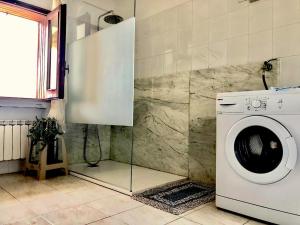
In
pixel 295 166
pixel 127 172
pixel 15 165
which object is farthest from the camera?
pixel 15 165

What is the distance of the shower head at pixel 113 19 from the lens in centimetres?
209

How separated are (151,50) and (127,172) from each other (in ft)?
4.71

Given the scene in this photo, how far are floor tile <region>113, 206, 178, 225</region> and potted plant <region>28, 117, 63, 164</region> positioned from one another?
1203 millimetres

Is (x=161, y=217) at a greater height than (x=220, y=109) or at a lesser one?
lesser

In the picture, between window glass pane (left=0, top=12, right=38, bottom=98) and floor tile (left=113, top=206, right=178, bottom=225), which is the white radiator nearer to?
window glass pane (left=0, top=12, right=38, bottom=98)

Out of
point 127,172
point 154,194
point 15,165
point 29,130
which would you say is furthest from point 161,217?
point 15,165

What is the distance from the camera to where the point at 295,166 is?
1.26 metres

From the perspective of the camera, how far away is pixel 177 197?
69.9 inches

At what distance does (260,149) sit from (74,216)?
3.94ft

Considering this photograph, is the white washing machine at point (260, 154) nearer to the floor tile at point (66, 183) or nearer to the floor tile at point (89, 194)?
the floor tile at point (89, 194)

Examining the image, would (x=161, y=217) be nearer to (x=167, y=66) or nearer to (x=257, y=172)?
(x=257, y=172)

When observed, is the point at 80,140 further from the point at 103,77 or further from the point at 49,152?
the point at 103,77

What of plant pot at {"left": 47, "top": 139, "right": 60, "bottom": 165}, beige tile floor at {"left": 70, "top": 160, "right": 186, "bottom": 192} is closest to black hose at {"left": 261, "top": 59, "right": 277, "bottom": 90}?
beige tile floor at {"left": 70, "top": 160, "right": 186, "bottom": 192}

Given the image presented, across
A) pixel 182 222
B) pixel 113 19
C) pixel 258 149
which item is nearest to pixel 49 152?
pixel 113 19
